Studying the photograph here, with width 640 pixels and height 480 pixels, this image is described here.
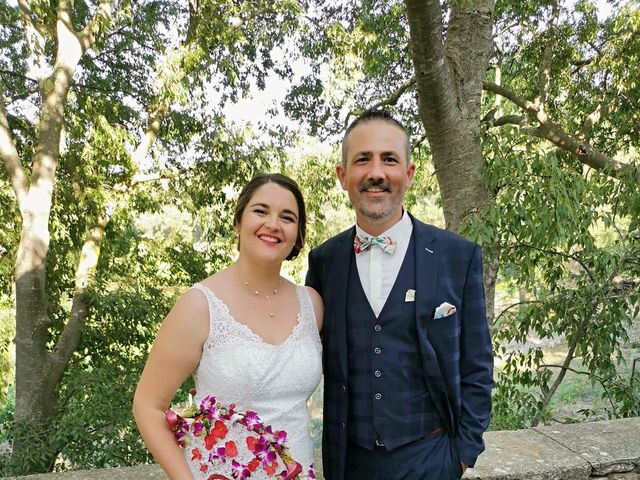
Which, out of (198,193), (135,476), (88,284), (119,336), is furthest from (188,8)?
(135,476)

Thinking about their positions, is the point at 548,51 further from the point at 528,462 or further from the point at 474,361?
the point at 474,361

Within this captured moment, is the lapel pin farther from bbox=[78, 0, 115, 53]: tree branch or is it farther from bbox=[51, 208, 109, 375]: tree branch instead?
bbox=[51, 208, 109, 375]: tree branch

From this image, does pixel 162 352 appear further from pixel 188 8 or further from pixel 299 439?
pixel 188 8

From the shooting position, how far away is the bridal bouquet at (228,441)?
1618 mm

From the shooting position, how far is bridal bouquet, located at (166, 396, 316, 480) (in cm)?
162

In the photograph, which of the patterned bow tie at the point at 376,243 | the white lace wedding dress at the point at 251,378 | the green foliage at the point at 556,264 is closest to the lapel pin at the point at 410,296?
the patterned bow tie at the point at 376,243

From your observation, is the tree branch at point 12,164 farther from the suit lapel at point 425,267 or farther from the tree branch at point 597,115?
the tree branch at point 597,115

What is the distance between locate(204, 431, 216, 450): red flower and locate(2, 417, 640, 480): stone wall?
765 mm

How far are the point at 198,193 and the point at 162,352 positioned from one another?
674 cm

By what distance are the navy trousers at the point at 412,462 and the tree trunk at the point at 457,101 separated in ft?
6.08

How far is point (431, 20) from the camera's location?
289cm

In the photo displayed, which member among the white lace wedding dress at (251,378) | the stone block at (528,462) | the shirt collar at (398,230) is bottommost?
the stone block at (528,462)

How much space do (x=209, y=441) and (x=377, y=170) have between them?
1027mm

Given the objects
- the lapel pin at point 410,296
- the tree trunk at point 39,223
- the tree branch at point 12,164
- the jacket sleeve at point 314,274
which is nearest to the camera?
the lapel pin at point 410,296
